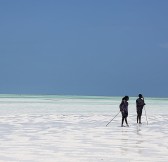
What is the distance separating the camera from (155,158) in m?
11.8

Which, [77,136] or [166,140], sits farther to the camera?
[77,136]

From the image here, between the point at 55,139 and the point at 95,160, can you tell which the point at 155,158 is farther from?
the point at 55,139

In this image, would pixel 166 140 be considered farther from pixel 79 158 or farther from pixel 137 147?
pixel 79 158

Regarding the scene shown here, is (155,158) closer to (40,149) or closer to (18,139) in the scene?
(40,149)

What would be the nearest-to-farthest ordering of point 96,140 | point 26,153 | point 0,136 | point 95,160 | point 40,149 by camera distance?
point 95,160 < point 26,153 < point 40,149 < point 96,140 < point 0,136

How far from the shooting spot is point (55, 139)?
16.4m

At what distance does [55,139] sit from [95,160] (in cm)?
523

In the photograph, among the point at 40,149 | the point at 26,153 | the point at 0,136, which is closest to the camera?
the point at 26,153

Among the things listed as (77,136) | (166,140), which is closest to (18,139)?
(77,136)

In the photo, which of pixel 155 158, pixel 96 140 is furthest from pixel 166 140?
pixel 155 158

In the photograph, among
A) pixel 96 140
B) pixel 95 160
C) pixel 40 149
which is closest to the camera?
pixel 95 160

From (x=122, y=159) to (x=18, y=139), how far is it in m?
5.56

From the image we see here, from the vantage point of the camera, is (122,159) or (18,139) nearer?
(122,159)

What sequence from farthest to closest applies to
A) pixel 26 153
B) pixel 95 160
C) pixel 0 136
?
pixel 0 136 → pixel 26 153 → pixel 95 160
